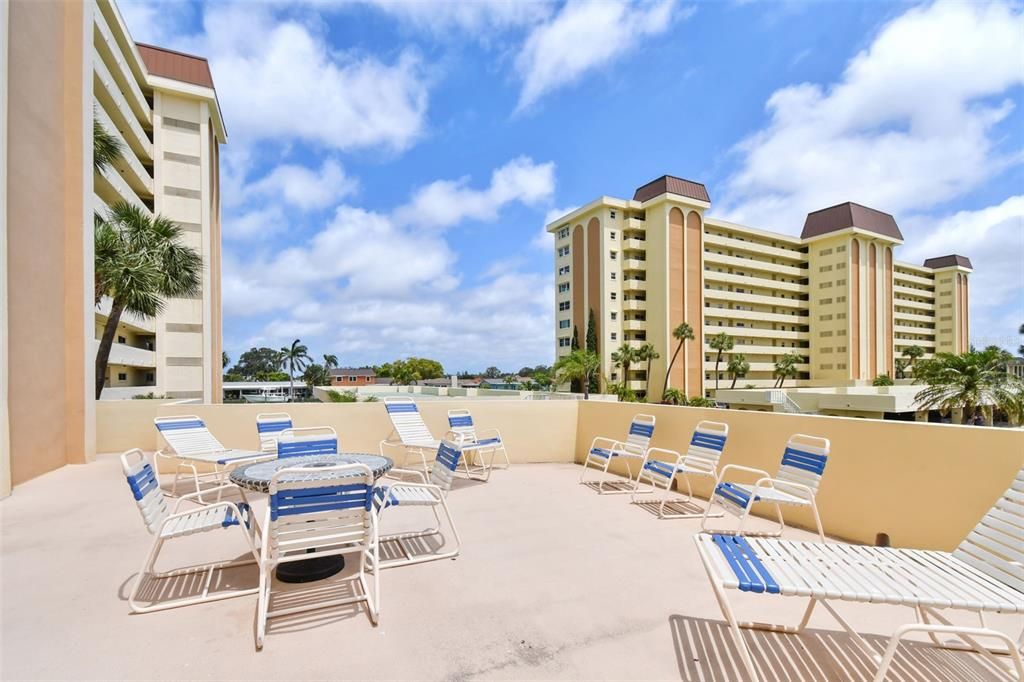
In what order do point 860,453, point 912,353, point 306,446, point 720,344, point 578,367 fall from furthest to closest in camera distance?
point 912,353
point 720,344
point 578,367
point 306,446
point 860,453

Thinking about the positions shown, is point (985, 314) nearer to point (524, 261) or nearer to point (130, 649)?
point (524, 261)

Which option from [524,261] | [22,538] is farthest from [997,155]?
[524,261]

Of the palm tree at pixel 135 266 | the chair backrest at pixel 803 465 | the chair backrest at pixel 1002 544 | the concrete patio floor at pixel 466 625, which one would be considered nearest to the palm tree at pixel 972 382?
the chair backrest at pixel 803 465

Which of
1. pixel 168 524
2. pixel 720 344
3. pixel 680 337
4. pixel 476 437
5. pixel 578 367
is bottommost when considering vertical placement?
pixel 578 367

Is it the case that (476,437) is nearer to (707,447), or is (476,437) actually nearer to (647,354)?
(707,447)

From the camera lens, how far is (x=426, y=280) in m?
61.8

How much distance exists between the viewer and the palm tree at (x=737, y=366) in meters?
48.8

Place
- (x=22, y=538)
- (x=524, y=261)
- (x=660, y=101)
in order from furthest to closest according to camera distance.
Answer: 1. (x=524, y=261)
2. (x=660, y=101)
3. (x=22, y=538)

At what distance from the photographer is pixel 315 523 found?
286 cm

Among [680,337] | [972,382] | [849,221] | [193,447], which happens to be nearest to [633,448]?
[193,447]

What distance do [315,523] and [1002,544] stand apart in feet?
12.2

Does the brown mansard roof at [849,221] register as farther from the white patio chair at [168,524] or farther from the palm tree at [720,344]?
the white patio chair at [168,524]

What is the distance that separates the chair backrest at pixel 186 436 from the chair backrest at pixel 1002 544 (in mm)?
7259

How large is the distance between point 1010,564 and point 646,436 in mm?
4230
